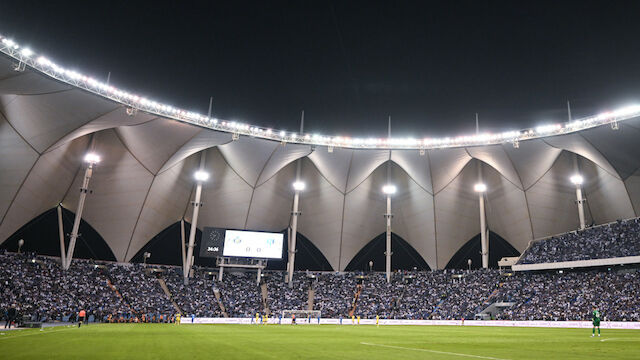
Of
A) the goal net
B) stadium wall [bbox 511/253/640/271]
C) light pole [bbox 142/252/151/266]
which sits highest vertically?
stadium wall [bbox 511/253/640/271]

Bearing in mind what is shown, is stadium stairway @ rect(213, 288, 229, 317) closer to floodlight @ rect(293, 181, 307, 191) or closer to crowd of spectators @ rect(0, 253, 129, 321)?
crowd of spectators @ rect(0, 253, 129, 321)

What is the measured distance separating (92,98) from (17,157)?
987cm

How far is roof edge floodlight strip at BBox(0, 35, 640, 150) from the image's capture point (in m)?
34.6

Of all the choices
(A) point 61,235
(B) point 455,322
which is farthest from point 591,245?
(A) point 61,235

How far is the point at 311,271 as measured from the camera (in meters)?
64.2

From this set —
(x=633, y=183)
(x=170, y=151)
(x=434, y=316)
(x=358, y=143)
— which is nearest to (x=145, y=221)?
(x=170, y=151)

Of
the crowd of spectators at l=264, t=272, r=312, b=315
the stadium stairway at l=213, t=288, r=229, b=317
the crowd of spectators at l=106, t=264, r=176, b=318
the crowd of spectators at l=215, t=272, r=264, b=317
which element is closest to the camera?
the crowd of spectators at l=106, t=264, r=176, b=318

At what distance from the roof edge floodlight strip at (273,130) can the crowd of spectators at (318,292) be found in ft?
51.2

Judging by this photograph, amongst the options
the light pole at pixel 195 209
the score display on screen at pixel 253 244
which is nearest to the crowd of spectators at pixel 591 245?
the score display on screen at pixel 253 244

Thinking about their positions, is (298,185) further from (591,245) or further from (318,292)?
(591,245)

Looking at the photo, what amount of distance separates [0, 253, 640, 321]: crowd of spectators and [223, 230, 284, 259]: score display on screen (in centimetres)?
496

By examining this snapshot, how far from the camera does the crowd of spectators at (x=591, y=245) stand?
149 ft

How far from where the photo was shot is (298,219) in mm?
63281

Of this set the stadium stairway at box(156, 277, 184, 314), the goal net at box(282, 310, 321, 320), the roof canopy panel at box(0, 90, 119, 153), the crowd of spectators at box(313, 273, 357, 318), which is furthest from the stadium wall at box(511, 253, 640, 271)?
the roof canopy panel at box(0, 90, 119, 153)
